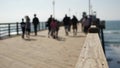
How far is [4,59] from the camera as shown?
11398 mm

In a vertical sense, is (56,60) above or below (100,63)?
below

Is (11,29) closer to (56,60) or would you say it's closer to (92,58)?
(56,60)

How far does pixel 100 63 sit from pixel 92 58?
20.9 inches

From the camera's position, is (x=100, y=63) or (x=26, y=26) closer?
(x=100, y=63)

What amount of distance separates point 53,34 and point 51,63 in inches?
575

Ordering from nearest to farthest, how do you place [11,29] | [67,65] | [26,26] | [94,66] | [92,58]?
1. [94,66]
2. [92,58]
3. [67,65]
4. [26,26]
5. [11,29]

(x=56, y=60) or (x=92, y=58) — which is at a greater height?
(x=92, y=58)

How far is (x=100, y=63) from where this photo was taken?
4461 mm

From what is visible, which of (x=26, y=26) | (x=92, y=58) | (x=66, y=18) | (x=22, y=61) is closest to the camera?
(x=92, y=58)

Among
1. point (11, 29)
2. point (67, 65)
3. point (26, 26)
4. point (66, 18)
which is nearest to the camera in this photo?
point (67, 65)

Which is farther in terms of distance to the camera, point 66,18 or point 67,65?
point 66,18

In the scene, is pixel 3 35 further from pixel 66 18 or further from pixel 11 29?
pixel 66 18

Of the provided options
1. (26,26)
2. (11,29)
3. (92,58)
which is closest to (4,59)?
(92,58)

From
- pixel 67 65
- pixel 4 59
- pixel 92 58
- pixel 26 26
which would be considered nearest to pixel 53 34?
pixel 26 26
